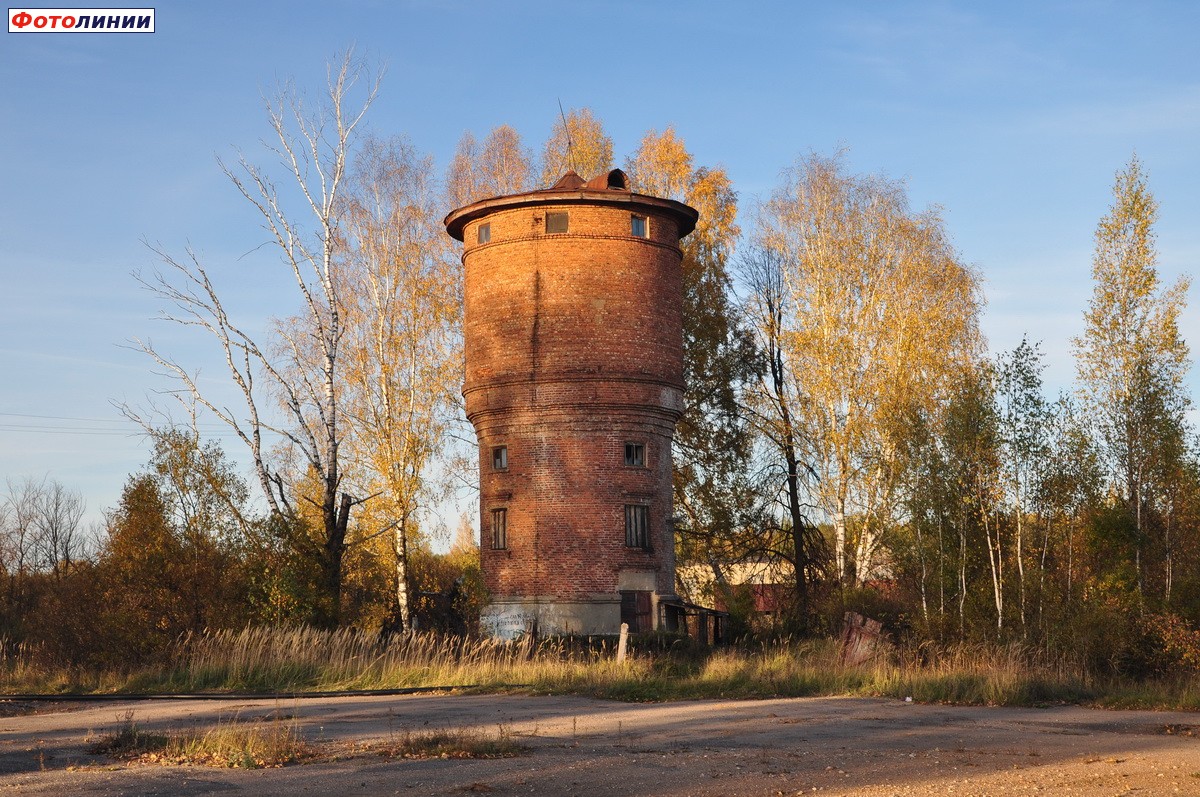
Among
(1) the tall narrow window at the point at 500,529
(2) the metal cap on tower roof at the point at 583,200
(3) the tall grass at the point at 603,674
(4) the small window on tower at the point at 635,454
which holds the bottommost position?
(3) the tall grass at the point at 603,674

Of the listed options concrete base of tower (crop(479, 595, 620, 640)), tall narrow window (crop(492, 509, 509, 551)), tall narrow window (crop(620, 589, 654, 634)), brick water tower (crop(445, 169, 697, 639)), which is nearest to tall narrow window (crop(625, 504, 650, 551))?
brick water tower (crop(445, 169, 697, 639))

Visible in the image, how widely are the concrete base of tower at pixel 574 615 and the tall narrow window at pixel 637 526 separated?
1224 millimetres

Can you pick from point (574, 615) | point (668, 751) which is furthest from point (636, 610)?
point (668, 751)

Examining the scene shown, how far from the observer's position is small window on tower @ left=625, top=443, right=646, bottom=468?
2933 cm

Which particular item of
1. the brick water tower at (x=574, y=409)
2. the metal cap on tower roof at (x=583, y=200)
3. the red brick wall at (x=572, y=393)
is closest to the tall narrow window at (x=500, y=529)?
the brick water tower at (x=574, y=409)

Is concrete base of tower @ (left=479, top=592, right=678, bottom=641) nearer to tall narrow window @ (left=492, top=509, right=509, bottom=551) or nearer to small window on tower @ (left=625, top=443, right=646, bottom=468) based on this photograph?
tall narrow window @ (left=492, top=509, right=509, bottom=551)

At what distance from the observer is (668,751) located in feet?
41.3

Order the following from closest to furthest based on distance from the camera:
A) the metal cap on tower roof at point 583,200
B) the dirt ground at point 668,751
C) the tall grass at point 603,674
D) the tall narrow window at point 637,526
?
the dirt ground at point 668,751
the tall grass at point 603,674
the tall narrow window at point 637,526
the metal cap on tower roof at point 583,200

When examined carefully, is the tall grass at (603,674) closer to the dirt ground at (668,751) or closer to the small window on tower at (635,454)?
the dirt ground at (668,751)

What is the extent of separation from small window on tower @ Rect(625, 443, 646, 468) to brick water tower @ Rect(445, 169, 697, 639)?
3 centimetres

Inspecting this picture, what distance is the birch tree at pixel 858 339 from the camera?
1318 inches

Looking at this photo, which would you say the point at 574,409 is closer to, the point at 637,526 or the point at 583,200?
the point at 637,526

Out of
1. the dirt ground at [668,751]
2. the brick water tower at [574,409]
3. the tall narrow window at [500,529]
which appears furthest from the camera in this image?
the tall narrow window at [500,529]

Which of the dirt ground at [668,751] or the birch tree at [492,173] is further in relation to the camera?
the birch tree at [492,173]
